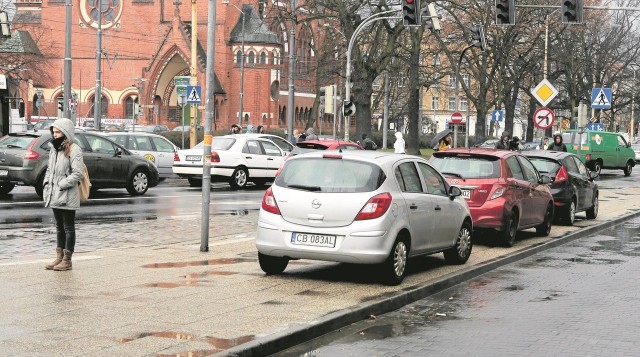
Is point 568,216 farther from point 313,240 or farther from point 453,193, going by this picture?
point 313,240

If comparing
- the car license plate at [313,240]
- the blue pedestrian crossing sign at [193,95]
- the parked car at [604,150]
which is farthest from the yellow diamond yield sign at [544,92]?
the parked car at [604,150]

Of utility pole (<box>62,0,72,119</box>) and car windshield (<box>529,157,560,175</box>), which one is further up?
utility pole (<box>62,0,72,119</box>)

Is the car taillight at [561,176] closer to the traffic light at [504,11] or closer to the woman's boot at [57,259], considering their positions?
the traffic light at [504,11]

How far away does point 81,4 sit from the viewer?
285 feet

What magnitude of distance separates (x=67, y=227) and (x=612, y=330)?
240 inches

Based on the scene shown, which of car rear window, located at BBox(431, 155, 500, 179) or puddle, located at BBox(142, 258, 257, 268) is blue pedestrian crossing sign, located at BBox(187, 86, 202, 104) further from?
puddle, located at BBox(142, 258, 257, 268)

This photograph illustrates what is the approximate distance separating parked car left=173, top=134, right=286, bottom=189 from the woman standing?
1836cm

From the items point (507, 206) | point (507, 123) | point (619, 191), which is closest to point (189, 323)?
point (507, 206)

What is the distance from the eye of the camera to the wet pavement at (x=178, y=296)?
8023 millimetres

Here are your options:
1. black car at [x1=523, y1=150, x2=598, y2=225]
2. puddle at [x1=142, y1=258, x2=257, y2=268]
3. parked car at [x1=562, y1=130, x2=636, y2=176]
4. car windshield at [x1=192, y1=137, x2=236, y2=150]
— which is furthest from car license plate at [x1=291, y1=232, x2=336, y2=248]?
parked car at [x1=562, y1=130, x2=636, y2=176]

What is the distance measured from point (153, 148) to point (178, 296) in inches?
912

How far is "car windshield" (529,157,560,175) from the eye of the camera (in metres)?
21.7

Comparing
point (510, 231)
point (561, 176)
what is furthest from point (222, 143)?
point (510, 231)

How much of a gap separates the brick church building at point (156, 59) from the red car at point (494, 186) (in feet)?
222
